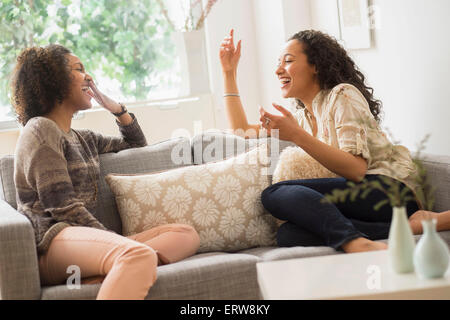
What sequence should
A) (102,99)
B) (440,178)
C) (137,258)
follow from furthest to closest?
(102,99)
(440,178)
(137,258)

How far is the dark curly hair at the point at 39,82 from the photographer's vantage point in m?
2.23

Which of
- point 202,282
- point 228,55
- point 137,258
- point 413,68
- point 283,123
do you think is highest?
point 228,55

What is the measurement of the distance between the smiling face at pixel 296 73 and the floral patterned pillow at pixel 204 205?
1.29ft

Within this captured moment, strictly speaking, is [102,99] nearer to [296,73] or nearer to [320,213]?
[296,73]

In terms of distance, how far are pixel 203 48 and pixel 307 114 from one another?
1.55m

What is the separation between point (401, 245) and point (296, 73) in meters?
1.12

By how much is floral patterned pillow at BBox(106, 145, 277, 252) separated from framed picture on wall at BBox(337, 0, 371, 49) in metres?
0.98

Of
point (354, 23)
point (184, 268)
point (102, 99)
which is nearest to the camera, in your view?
point (184, 268)

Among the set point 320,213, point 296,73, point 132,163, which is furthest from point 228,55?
point 320,213

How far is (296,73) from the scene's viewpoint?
2365 millimetres

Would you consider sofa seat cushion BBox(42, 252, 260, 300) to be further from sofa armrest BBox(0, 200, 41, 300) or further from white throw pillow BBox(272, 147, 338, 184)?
white throw pillow BBox(272, 147, 338, 184)

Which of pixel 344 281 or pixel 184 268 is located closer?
pixel 344 281

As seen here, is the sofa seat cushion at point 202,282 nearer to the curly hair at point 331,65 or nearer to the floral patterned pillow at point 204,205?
the floral patterned pillow at point 204,205

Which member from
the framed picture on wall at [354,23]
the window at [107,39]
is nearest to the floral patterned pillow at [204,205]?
the framed picture on wall at [354,23]
